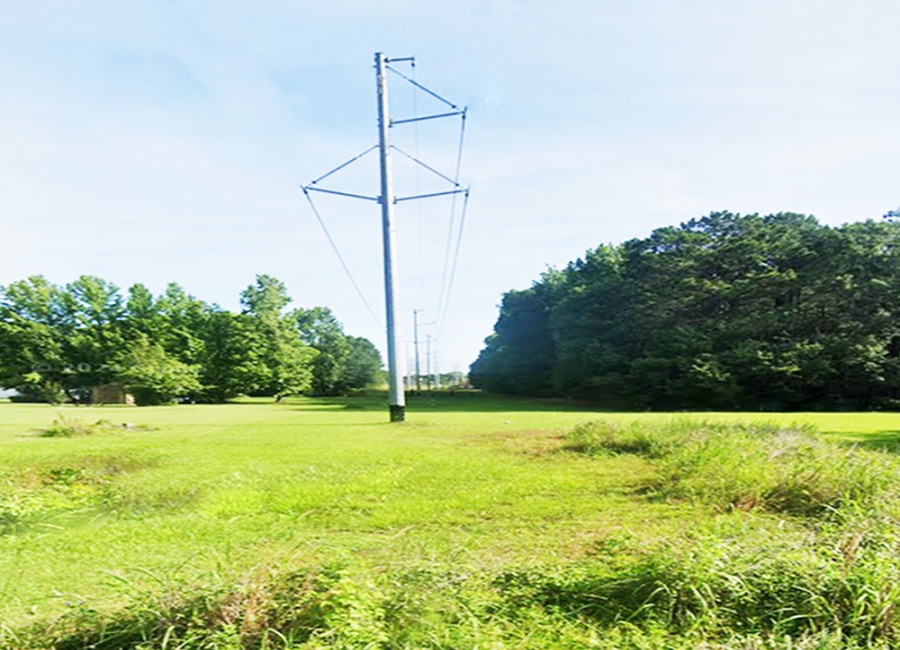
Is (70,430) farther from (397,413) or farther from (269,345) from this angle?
(269,345)

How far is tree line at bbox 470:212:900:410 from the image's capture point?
102 feet

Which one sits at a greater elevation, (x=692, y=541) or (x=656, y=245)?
(x=656, y=245)

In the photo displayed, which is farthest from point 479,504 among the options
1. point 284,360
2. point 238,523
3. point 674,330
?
point 284,360

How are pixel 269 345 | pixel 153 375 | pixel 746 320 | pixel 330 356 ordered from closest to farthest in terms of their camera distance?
pixel 746 320 → pixel 153 375 → pixel 269 345 → pixel 330 356

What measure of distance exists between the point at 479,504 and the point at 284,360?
46267 millimetres

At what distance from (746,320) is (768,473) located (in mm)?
29695

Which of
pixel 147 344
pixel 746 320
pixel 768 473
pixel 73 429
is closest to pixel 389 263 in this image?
pixel 73 429

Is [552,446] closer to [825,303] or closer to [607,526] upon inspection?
[607,526]

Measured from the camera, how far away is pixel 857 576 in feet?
10.9

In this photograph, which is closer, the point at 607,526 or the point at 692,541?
the point at 692,541

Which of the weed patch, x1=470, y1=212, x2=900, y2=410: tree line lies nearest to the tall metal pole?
the weed patch

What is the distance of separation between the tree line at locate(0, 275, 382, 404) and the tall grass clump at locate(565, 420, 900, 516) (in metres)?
40.6

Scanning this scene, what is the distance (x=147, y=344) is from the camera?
147 feet

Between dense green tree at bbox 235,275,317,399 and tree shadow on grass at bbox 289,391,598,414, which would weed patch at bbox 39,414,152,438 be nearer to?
tree shadow on grass at bbox 289,391,598,414
